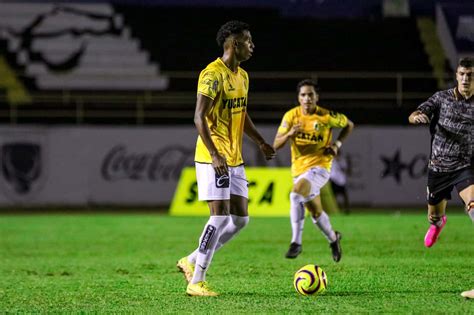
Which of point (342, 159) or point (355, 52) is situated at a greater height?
point (355, 52)

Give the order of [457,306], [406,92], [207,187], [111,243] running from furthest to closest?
[406,92] → [111,243] → [207,187] → [457,306]

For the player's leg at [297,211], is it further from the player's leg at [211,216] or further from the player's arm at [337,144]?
the player's leg at [211,216]

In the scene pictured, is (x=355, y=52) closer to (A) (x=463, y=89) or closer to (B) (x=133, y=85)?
(B) (x=133, y=85)

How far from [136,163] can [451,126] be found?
58.9ft

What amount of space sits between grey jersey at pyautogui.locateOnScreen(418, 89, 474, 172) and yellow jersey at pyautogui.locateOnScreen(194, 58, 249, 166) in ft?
6.04

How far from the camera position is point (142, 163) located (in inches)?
1055

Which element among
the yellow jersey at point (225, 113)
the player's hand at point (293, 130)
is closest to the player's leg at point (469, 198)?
the yellow jersey at point (225, 113)

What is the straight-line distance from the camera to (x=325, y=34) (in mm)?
32625

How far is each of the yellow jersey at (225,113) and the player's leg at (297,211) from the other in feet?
12.6

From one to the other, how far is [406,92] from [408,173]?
13.5ft

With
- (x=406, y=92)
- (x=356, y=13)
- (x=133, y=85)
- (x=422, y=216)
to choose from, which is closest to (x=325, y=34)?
(x=356, y=13)

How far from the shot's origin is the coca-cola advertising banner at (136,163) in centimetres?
2647

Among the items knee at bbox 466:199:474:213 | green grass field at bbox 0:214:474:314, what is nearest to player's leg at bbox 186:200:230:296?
green grass field at bbox 0:214:474:314

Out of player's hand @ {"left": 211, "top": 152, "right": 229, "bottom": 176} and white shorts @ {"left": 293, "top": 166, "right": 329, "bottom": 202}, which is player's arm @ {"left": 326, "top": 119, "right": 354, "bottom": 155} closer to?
white shorts @ {"left": 293, "top": 166, "right": 329, "bottom": 202}
